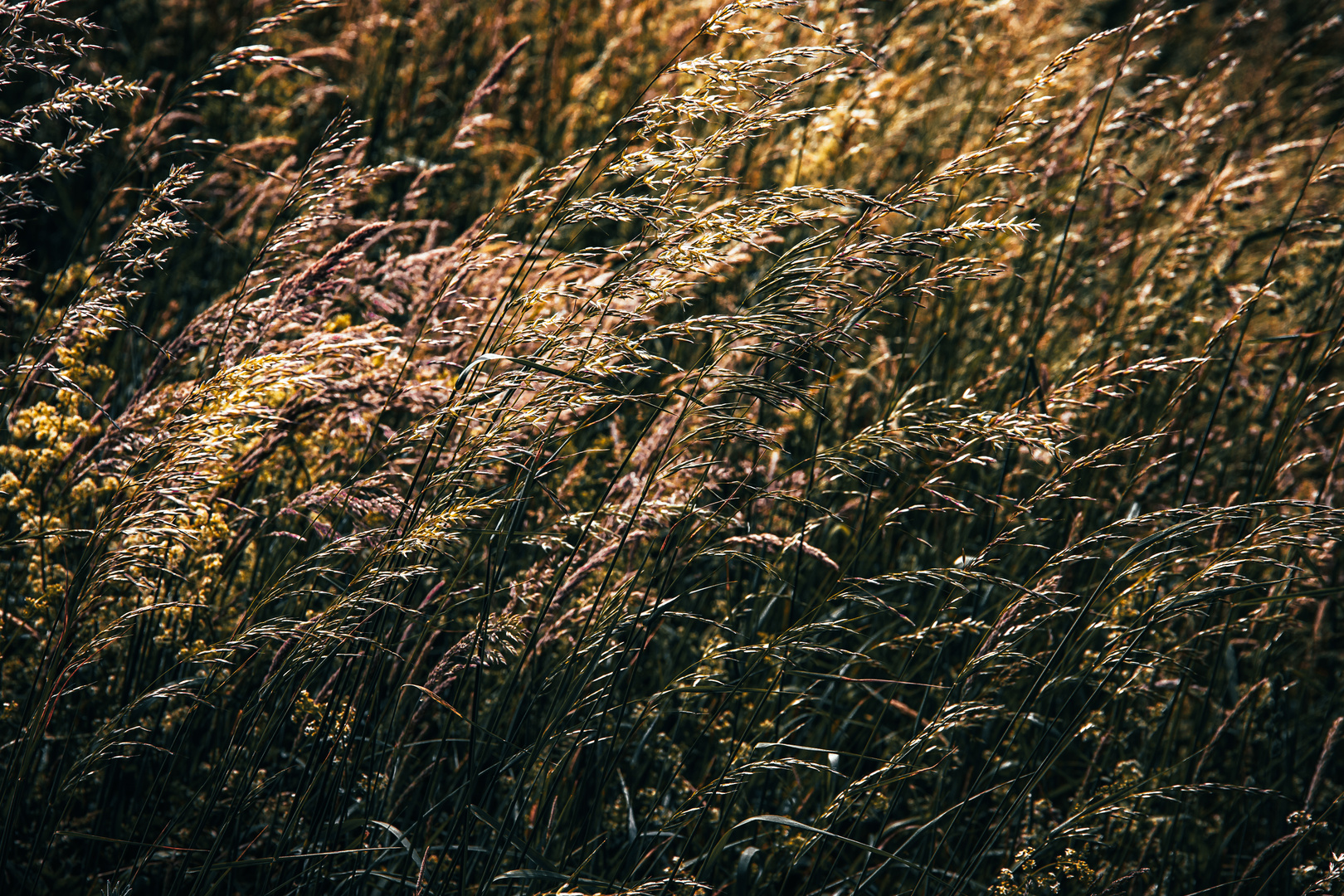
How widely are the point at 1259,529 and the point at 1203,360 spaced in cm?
38

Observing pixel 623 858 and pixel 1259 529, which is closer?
pixel 1259 529

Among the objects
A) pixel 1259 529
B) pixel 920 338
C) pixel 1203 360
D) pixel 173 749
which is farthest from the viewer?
pixel 920 338

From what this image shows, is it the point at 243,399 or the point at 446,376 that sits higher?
the point at 243,399

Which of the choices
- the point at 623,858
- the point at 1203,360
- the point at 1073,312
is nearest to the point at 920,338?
the point at 1073,312

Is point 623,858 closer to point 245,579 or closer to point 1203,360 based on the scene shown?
point 245,579

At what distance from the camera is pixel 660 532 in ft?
6.21

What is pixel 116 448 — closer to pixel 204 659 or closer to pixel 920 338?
pixel 204 659

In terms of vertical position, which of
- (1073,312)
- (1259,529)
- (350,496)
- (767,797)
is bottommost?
(767,797)

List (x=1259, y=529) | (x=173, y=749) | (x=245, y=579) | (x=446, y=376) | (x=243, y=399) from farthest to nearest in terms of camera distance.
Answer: (x=446, y=376)
(x=245, y=579)
(x=243, y=399)
(x=173, y=749)
(x=1259, y=529)

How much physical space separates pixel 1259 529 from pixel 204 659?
166cm

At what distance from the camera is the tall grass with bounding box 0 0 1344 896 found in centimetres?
151

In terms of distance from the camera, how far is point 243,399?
1708 millimetres

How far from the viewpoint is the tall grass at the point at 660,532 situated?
1.51 metres

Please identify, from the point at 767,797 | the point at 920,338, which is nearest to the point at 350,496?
the point at 767,797
